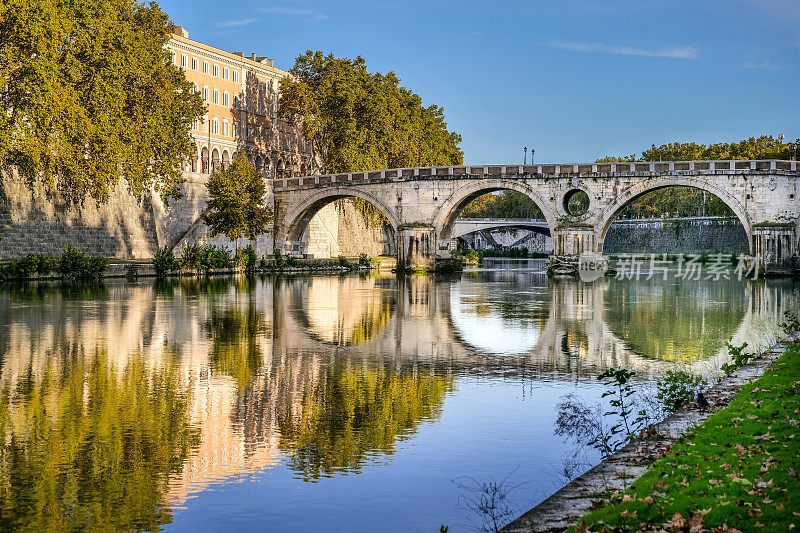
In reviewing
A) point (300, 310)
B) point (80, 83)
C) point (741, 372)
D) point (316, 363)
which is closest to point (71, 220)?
point (80, 83)

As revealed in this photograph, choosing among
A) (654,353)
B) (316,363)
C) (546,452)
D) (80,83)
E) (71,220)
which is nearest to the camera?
(546,452)

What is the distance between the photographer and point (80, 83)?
1601 inches

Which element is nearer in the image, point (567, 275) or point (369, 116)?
point (567, 275)

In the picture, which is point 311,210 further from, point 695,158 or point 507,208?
point 507,208

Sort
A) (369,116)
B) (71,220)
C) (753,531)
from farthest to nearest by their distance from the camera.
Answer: (369,116) < (71,220) < (753,531)

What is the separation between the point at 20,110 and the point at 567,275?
96.4ft

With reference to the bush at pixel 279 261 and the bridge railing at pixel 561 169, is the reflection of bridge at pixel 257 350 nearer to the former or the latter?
the bridge railing at pixel 561 169

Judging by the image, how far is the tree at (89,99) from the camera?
118 feet

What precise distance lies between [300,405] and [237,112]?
2871 inches

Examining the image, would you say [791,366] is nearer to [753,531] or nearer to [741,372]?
[741,372]

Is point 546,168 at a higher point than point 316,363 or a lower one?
higher

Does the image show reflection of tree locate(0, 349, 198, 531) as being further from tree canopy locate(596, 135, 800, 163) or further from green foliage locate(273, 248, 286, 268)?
tree canopy locate(596, 135, 800, 163)

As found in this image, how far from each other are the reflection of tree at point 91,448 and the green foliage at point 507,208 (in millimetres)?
95130

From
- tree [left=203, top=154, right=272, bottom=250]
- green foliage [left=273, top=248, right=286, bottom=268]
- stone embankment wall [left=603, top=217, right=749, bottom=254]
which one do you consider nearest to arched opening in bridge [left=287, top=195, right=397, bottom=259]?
green foliage [left=273, top=248, right=286, bottom=268]
